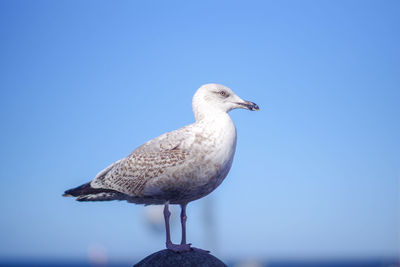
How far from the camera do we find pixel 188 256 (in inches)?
355

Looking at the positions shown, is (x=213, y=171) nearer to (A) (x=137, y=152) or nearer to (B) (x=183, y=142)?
(B) (x=183, y=142)

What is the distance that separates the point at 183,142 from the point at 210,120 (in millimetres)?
704

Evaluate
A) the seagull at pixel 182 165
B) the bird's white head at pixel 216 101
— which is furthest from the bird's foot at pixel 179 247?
the bird's white head at pixel 216 101

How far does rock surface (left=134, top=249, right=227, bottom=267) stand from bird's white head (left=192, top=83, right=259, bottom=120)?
2.71m

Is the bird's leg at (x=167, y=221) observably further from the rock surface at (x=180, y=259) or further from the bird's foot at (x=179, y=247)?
the rock surface at (x=180, y=259)

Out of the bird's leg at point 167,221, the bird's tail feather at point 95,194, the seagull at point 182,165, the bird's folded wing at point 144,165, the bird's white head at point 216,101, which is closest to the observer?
the seagull at point 182,165

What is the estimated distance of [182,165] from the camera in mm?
8617

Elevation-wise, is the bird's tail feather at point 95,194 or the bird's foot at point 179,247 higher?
the bird's tail feather at point 95,194

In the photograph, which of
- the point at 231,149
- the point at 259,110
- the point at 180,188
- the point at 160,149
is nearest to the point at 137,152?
the point at 160,149

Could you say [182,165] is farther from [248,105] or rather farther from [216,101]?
[248,105]

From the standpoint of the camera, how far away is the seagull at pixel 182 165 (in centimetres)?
864

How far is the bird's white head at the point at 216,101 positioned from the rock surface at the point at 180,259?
271 centimetres

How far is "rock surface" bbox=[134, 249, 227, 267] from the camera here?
8.88 m

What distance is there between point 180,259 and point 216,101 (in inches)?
125
